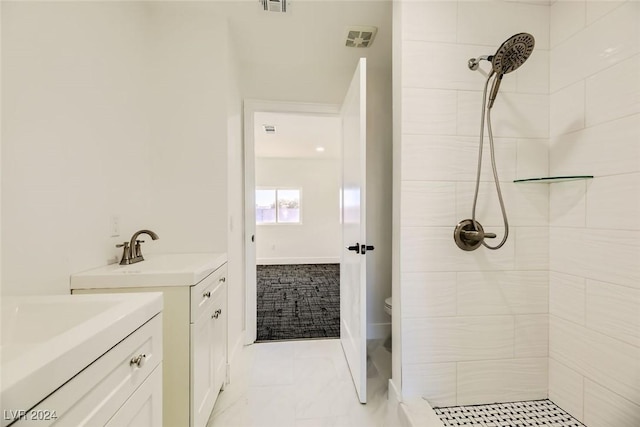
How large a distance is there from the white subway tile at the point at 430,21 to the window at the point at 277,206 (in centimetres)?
483

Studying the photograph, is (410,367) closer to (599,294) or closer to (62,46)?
(599,294)

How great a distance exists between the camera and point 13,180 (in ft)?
2.87

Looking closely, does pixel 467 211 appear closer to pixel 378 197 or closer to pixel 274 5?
pixel 378 197

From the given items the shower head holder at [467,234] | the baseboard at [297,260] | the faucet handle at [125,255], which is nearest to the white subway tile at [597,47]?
the shower head holder at [467,234]

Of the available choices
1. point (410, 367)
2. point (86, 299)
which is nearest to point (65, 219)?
point (86, 299)

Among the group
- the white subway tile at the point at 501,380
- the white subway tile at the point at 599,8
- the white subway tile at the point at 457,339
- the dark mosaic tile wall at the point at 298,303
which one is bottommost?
the dark mosaic tile wall at the point at 298,303

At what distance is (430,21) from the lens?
138 centimetres

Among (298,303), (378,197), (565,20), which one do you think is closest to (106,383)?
(378,197)

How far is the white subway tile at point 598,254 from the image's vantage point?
43.1 inches

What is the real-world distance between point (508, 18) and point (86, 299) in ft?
7.50

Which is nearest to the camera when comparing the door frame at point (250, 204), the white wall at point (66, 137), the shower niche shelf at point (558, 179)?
the white wall at point (66, 137)

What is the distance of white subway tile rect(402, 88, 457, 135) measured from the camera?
137 cm

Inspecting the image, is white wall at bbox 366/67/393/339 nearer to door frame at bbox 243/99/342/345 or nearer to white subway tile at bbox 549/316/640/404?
door frame at bbox 243/99/342/345

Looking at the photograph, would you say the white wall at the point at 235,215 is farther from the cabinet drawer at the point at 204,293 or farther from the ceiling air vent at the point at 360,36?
the ceiling air vent at the point at 360,36
